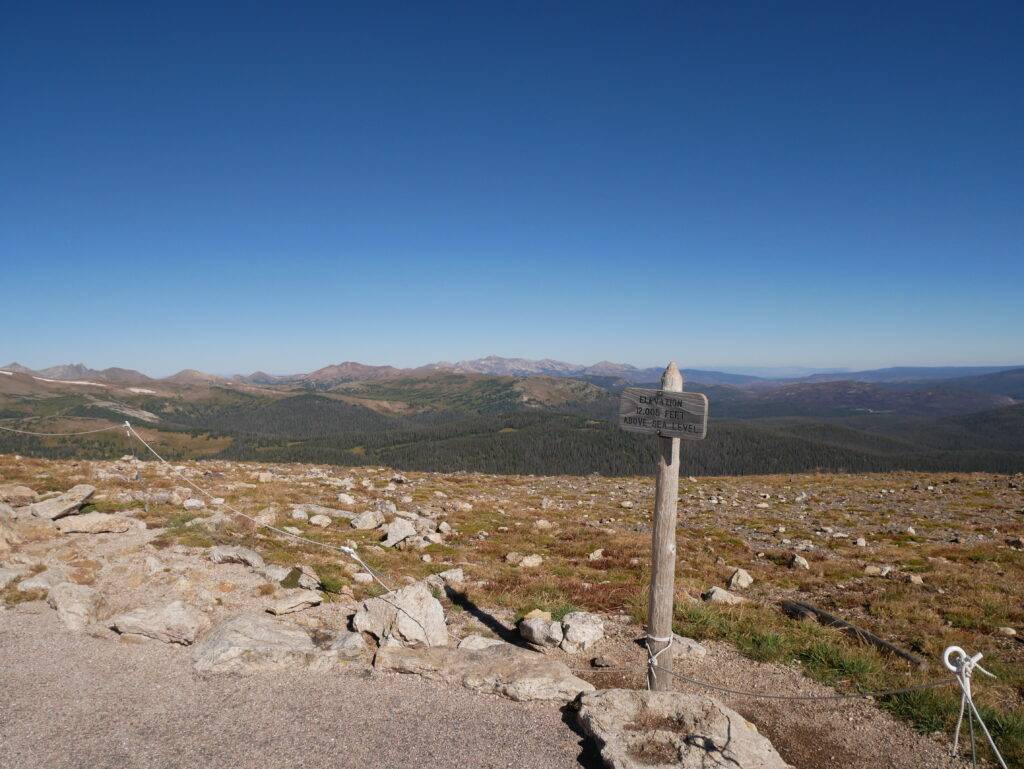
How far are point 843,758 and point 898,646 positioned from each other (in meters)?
5.52

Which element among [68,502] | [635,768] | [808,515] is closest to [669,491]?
[635,768]

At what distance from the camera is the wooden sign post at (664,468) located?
799cm

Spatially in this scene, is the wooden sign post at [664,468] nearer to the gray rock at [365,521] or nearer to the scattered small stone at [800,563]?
the scattered small stone at [800,563]

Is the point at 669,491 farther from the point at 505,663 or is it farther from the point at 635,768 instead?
the point at 505,663

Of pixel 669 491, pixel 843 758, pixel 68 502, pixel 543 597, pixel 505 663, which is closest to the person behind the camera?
pixel 843 758

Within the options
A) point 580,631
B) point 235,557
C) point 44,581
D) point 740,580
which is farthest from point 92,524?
point 740,580

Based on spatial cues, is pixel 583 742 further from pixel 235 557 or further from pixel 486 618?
pixel 235 557

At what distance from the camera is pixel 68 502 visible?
56.0 ft

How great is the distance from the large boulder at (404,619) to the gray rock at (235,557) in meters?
4.73

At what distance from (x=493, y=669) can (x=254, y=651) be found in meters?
4.69

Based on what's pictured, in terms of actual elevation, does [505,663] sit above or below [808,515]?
above

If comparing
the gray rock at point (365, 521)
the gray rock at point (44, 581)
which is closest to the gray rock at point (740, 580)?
the gray rock at point (365, 521)

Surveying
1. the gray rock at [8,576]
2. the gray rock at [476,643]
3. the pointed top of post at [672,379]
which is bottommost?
the gray rock at [476,643]

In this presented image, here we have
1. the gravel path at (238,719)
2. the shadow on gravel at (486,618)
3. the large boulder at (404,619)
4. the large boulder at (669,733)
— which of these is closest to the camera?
the large boulder at (669,733)
